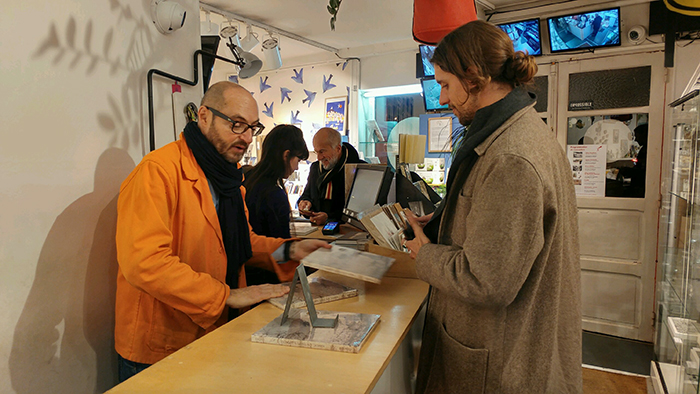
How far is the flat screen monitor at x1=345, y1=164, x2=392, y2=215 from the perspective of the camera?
2.70 meters

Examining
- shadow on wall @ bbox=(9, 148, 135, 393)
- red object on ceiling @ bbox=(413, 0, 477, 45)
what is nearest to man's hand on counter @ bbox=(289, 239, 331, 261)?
shadow on wall @ bbox=(9, 148, 135, 393)

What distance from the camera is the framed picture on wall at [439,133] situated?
16.9 ft

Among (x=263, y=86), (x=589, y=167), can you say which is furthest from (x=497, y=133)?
(x=263, y=86)

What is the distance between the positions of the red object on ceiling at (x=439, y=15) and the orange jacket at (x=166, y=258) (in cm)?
126

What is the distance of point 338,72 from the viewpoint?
6.17 metres

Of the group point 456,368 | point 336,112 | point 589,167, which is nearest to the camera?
point 456,368

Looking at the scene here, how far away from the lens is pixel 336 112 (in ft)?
20.5

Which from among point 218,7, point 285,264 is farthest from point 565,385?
point 218,7

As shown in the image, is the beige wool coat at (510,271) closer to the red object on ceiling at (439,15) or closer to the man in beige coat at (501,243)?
the man in beige coat at (501,243)

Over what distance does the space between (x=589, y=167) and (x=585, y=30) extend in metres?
1.21

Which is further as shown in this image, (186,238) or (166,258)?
(186,238)

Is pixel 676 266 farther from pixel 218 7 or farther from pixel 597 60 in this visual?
pixel 218 7

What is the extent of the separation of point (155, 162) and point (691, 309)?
256 centimetres

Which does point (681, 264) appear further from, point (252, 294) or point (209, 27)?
point (209, 27)
